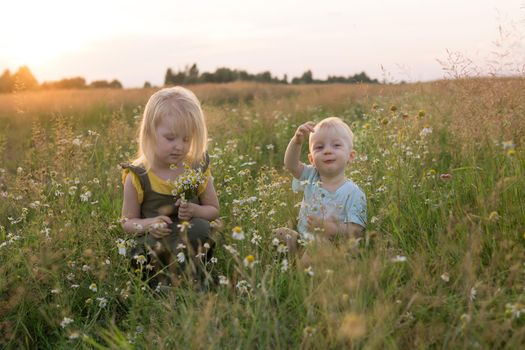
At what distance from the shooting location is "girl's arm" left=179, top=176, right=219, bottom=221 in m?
3.38

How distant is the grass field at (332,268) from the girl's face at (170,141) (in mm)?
483

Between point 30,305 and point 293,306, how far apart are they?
5.10 ft

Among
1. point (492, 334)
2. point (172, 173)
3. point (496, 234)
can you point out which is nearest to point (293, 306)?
point (492, 334)

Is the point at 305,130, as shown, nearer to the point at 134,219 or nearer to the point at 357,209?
the point at 357,209

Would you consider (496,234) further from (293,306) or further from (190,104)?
(190,104)

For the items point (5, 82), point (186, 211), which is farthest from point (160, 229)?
point (5, 82)

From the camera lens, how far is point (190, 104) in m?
3.65

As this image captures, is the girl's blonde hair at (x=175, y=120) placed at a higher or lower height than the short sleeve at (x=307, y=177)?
higher

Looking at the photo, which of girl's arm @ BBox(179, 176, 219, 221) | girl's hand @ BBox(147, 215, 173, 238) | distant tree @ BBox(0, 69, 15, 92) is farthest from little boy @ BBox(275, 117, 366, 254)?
distant tree @ BBox(0, 69, 15, 92)

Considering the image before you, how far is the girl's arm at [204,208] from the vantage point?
3379 millimetres

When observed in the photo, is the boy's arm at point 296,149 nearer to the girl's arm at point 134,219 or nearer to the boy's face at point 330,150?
the boy's face at point 330,150

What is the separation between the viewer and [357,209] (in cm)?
354

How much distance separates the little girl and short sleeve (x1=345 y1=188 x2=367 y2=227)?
0.84 meters

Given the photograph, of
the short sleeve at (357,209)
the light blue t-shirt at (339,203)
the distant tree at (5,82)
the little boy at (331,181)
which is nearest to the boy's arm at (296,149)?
the little boy at (331,181)
